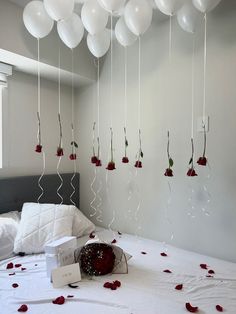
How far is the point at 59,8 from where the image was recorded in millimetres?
1520

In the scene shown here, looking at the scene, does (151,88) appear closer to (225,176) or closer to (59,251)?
(225,176)

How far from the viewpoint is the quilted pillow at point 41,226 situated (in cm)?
175

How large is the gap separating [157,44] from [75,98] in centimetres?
109

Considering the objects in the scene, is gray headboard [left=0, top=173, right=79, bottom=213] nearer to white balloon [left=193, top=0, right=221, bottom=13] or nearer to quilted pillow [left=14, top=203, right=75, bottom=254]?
quilted pillow [left=14, top=203, right=75, bottom=254]

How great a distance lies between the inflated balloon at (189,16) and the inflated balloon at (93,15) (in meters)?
0.54

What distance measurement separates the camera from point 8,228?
1.79m

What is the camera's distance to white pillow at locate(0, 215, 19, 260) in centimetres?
170

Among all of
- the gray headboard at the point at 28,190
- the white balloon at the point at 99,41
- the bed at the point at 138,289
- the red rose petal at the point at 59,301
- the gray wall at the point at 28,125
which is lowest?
the bed at the point at 138,289

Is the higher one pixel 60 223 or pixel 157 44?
pixel 157 44

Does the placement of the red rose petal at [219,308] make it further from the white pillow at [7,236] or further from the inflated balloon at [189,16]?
the inflated balloon at [189,16]

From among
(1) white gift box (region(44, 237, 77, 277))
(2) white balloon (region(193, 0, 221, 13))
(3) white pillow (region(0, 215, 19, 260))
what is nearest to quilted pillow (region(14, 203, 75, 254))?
(3) white pillow (region(0, 215, 19, 260))

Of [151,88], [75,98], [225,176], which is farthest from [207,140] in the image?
[75,98]

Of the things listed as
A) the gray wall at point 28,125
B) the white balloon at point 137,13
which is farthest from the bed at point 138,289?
the white balloon at point 137,13

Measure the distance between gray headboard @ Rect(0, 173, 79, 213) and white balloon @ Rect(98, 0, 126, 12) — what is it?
61.1 inches
